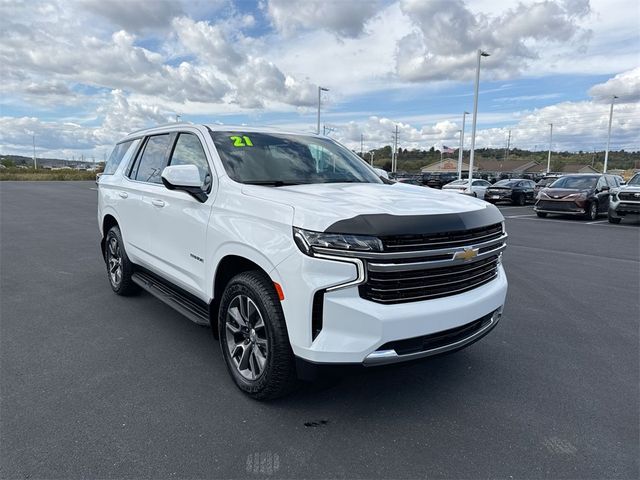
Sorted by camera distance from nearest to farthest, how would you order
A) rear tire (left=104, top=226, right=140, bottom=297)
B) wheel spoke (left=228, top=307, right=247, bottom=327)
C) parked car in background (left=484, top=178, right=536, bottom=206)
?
1. wheel spoke (left=228, top=307, right=247, bottom=327)
2. rear tire (left=104, top=226, right=140, bottom=297)
3. parked car in background (left=484, top=178, right=536, bottom=206)

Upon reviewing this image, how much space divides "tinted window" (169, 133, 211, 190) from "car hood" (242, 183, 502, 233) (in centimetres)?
58

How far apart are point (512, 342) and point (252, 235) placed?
282 centimetres

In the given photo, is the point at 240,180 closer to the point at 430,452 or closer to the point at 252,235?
the point at 252,235

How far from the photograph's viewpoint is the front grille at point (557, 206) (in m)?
16.5

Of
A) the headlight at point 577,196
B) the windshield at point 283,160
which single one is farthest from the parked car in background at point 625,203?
the windshield at point 283,160

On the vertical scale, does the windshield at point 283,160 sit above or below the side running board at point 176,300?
above

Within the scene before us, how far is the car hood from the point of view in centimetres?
265

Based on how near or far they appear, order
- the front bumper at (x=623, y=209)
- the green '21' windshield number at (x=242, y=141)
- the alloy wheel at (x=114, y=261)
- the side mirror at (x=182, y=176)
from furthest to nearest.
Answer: the front bumper at (x=623, y=209), the alloy wheel at (x=114, y=261), the green '21' windshield number at (x=242, y=141), the side mirror at (x=182, y=176)

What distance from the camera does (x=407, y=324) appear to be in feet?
8.59

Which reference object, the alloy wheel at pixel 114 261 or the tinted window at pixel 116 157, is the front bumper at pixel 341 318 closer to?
the alloy wheel at pixel 114 261

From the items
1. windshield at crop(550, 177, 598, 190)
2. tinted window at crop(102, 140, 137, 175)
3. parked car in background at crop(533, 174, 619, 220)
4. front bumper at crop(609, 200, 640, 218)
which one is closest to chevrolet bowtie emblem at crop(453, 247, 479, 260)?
tinted window at crop(102, 140, 137, 175)

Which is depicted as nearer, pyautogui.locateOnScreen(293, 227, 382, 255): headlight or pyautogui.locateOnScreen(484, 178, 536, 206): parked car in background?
pyautogui.locateOnScreen(293, 227, 382, 255): headlight

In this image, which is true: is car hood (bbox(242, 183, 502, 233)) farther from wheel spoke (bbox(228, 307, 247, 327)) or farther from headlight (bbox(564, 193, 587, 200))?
headlight (bbox(564, 193, 587, 200))

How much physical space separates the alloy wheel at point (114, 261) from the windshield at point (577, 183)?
55.2ft
